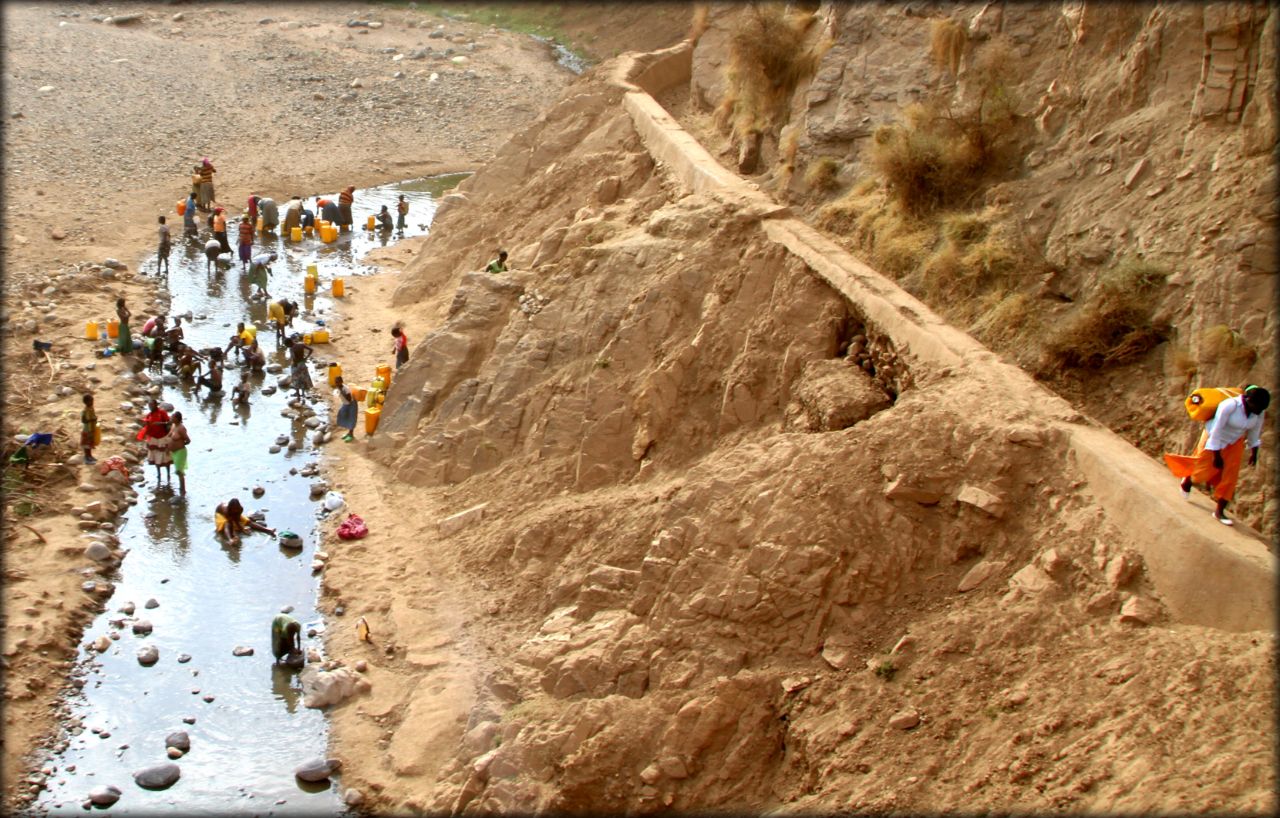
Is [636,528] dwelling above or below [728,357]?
below

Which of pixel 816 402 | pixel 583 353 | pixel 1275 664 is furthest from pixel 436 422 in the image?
pixel 1275 664

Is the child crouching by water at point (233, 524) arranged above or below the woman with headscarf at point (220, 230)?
below

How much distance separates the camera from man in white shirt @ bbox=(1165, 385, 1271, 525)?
8648 mm

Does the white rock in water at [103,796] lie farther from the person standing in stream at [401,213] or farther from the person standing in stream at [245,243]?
the person standing in stream at [401,213]

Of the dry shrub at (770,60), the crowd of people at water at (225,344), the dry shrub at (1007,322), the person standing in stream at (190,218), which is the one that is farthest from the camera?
the person standing in stream at (190,218)

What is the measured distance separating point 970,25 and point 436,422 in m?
8.24

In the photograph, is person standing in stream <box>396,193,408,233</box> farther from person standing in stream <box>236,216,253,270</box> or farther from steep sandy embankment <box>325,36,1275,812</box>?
steep sandy embankment <box>325,36,1275,812</box>

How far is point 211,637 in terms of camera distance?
43.3ft

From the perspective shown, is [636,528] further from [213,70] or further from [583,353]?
[213,70]

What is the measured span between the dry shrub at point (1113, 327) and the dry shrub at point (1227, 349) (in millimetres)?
772

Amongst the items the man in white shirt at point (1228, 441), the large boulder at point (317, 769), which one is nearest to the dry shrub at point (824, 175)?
the man in white shirt at point (1228, 441)

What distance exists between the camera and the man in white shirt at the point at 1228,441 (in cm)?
865

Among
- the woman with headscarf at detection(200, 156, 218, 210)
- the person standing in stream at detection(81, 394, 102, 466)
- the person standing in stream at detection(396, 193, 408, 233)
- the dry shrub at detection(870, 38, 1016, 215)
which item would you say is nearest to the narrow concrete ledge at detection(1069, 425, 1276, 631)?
the dry shrub at detection(870, 38, 1016, 215)

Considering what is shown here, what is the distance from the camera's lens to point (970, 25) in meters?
14.9
